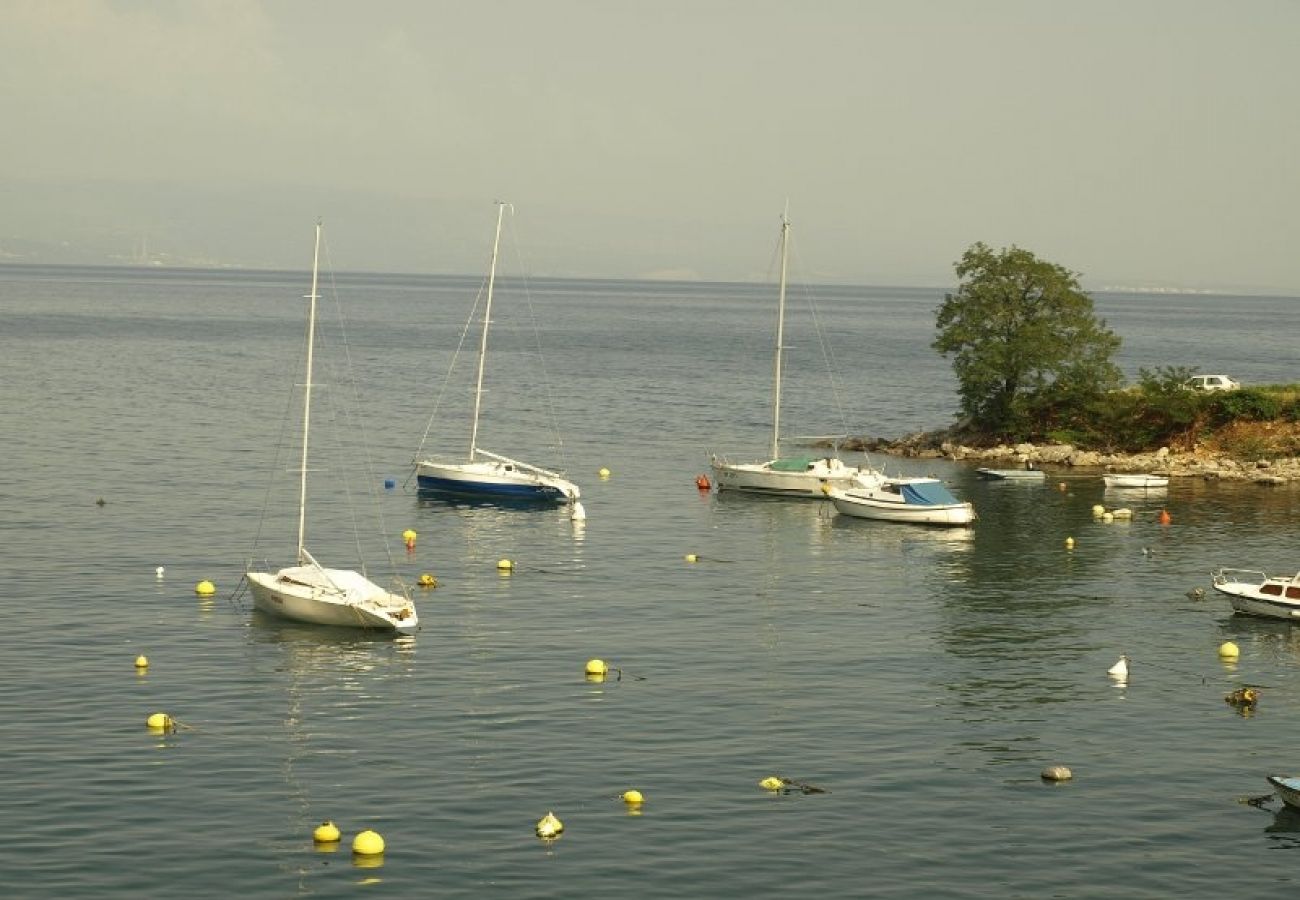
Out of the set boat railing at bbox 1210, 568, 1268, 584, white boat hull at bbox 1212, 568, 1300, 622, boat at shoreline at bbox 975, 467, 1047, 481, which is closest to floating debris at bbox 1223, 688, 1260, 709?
white boat hull at bbox 1212, 568, 1300, 622

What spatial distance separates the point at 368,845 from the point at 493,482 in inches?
2114

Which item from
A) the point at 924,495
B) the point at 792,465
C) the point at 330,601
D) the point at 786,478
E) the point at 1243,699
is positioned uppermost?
the point at 792,465

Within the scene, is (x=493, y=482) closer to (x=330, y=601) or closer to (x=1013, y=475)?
(x=1013, y=475)

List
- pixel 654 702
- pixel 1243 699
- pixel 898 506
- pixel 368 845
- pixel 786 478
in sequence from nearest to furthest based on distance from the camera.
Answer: pixel 368 845 → pixel 654 702 → pixel 1243 699 → pixel 898 506 → pixel 786 478

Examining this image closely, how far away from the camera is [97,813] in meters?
40.2

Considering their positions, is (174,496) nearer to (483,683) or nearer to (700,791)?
(483,683)

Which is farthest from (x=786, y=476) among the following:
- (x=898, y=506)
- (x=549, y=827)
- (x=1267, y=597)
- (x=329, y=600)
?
(x=549, y=827)

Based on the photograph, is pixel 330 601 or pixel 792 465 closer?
pixel 330 601

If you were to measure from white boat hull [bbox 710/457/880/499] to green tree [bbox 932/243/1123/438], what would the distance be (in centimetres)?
2046

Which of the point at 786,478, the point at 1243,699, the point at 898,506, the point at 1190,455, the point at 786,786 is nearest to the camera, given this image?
the point at 786,786

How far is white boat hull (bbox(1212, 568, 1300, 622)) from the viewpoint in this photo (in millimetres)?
63031

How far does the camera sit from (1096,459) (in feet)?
351

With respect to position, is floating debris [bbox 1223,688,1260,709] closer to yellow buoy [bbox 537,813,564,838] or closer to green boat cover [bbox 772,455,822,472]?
yellow buoy [bbox 537,813,564,838]

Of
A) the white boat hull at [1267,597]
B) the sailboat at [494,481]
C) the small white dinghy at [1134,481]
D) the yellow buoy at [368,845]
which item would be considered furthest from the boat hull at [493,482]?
the yellow buoy at [368,845]
